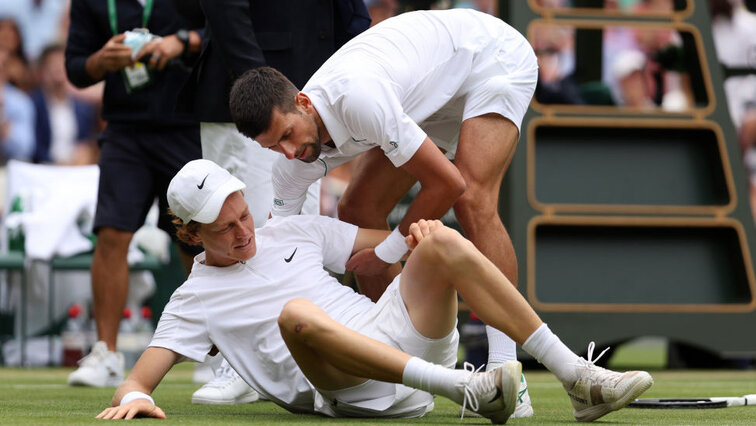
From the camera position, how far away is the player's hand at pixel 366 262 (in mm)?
3928

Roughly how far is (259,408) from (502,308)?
1.29 meters

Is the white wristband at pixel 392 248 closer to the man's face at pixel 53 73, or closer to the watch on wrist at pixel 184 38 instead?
the watch on wrist at pixel 184 38

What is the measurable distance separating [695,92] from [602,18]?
84 cm

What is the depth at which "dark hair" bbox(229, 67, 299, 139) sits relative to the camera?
3777mm

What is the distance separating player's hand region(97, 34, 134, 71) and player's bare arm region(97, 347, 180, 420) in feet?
7.98

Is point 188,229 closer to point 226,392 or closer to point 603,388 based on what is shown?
point 226,392

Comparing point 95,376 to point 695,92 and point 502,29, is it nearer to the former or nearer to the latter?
point 502,29

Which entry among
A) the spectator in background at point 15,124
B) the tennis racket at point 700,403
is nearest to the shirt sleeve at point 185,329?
the tennis racket at point 700,403

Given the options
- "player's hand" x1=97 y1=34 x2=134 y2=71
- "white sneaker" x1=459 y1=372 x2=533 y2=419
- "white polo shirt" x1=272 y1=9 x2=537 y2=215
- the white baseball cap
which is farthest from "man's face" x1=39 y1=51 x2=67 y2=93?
"white sneaker" x1=459 y1=372 x2=533 y2=419

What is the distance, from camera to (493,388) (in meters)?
3.23

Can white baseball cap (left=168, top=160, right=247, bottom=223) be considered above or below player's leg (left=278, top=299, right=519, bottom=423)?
above

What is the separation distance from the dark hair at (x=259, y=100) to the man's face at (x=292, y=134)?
18mm

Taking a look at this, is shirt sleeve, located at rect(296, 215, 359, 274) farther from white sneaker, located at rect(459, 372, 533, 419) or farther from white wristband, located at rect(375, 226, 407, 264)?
white sneaker, located at rect(459, 372, 533, 419)

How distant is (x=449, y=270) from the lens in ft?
11.3
